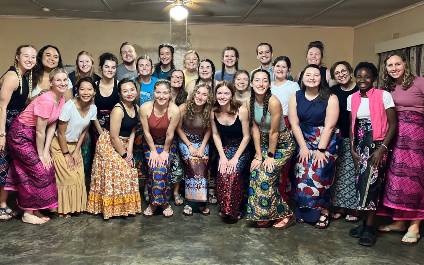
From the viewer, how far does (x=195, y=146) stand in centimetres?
364

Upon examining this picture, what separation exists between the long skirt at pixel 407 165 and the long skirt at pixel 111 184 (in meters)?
2.17

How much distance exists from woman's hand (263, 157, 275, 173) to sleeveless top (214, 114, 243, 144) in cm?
33

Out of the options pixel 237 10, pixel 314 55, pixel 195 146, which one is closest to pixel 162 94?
pixel 195 146

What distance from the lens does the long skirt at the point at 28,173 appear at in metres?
3.22

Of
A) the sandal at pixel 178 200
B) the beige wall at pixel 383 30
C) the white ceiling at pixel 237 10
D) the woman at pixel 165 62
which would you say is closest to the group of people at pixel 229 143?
the sandal at pixel 178 200

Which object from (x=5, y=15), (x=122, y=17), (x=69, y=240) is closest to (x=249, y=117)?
(x=69, y=240)

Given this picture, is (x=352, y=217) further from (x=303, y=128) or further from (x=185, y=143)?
(x=185, y=143)

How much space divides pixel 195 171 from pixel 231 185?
15.1 inches

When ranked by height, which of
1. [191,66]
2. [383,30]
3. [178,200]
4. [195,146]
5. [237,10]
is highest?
[237,10]

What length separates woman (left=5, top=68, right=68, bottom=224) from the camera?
3207 mm

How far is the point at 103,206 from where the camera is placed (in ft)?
11.3

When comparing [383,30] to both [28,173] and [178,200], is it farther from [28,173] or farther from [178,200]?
[28,173]

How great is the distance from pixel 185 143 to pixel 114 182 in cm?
72

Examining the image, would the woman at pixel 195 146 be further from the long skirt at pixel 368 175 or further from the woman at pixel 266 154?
the long skirt at pixel 368 175
